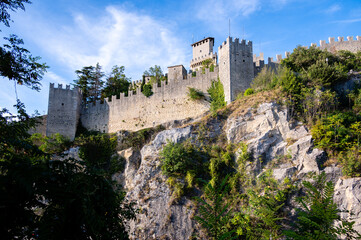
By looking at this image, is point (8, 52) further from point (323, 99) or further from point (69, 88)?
point (69, 88)

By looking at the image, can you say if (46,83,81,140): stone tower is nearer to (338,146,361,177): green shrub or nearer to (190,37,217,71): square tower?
(190,37,217,71): square tower

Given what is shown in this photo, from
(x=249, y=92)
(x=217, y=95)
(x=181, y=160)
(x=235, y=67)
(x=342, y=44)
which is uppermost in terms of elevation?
(x=342, y=44)

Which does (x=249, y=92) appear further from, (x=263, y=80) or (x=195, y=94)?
(x=195, y=94)

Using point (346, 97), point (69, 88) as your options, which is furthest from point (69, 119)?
point (346, 97)

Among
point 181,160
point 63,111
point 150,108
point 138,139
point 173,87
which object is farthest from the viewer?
point 63,111

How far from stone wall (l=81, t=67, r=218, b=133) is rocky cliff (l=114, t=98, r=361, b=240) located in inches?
206

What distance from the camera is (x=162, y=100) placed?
26.7 metres

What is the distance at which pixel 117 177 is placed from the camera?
21.1 meters

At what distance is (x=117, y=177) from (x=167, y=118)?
7.37m

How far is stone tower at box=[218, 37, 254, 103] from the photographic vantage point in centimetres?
2266

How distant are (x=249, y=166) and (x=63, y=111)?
68.5ft

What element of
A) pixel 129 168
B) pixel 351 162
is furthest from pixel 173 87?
pixel 351 162

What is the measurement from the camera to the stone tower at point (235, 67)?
22.7m

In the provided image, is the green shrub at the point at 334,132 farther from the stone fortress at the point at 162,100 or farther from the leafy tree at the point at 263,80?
the stone fortress at the point at 162,100
